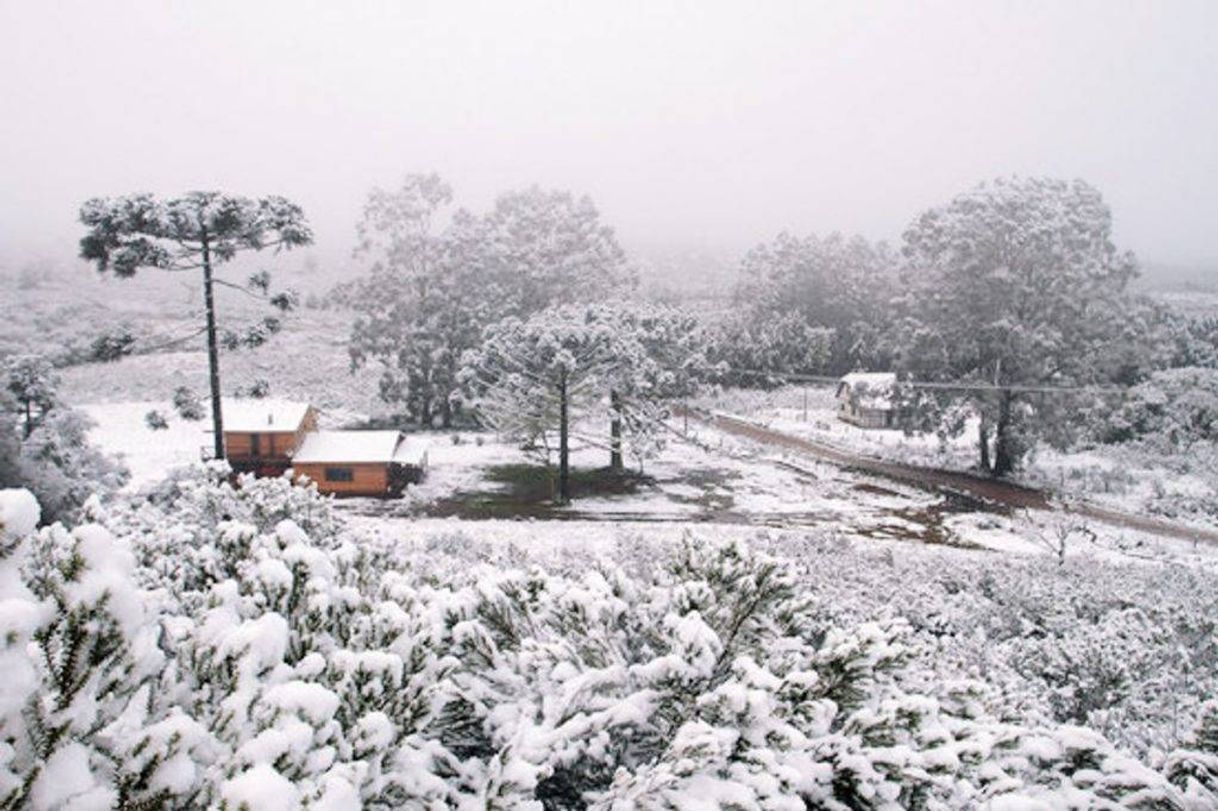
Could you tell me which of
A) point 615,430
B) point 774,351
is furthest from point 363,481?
point 774,351

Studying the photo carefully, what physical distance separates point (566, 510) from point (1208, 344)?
49.1 meters

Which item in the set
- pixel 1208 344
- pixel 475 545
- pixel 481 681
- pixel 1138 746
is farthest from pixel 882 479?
pixel 1208 344

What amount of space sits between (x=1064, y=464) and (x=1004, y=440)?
5.57m

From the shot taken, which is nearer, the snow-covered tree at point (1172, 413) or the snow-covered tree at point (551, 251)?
the snow-covered tree at point (1172, 413)

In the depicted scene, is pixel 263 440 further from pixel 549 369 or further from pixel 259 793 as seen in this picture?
pixel 259 793

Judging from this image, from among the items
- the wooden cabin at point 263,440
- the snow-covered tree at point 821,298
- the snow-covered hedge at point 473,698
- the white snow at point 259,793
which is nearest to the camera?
the white snow at point 259,793

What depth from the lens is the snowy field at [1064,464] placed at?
97.9 feet

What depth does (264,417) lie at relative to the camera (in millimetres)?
29328

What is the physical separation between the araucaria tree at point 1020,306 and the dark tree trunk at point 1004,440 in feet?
0.13

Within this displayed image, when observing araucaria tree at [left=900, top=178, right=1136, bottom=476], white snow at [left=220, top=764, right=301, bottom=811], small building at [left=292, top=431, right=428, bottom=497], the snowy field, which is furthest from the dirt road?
white snow at [left=220, top=764, right=301, bottom=811]

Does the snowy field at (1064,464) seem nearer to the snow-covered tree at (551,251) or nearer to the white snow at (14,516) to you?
the snow-covered tree at (551,251)

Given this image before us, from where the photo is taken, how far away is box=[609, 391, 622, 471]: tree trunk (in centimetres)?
3141

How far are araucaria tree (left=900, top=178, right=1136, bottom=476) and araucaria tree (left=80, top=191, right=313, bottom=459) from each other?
25.4m

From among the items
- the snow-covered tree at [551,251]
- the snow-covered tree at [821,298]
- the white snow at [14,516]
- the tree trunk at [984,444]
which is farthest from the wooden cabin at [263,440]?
the snow-covered tree at [821,298]
